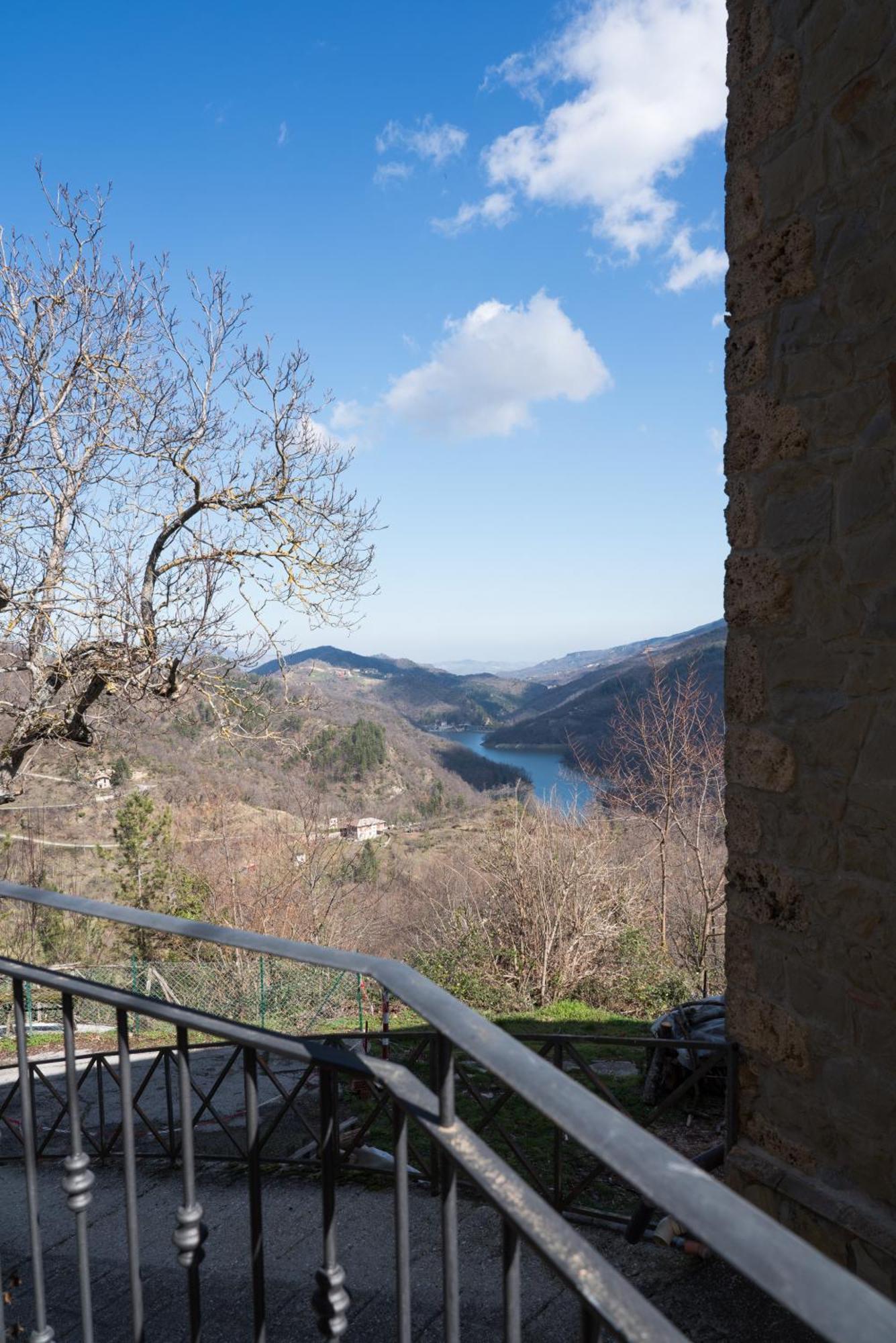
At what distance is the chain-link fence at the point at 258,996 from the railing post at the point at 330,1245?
1139 centimetres

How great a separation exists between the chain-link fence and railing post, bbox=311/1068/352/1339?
11392mm

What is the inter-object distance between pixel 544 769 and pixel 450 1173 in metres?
40.4

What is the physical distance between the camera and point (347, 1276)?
11.0 ft

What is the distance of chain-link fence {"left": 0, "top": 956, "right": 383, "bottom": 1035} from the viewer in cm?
1292

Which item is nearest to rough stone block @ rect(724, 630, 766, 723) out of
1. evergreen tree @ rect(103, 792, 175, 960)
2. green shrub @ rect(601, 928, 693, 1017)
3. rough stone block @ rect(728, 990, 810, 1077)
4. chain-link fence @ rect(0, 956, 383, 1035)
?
rough stone block @ rect(728, 990, 810, 1077)

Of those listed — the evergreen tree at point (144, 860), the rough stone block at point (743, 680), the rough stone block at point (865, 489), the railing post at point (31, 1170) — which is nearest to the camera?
the railing post at point (31, 1170)

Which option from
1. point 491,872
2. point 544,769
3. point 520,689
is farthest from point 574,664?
point 491,872

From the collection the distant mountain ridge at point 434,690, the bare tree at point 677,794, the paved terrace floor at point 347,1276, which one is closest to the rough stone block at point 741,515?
the paved terrace floor at point 347,1276

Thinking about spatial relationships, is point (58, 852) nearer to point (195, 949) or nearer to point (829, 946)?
point (195, 949)

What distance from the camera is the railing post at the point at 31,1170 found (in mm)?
1472

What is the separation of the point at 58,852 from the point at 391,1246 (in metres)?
26.4

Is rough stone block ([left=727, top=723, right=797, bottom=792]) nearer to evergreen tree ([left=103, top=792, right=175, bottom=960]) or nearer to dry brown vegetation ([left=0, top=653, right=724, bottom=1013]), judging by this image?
dry brown vegetation ([left=0, top=653, right=724, bottom=1013])

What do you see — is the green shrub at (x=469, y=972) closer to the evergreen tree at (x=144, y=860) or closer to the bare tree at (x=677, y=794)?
the bare tree at (x=677, y=794)

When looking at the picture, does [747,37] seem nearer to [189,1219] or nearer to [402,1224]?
[402,1224]
